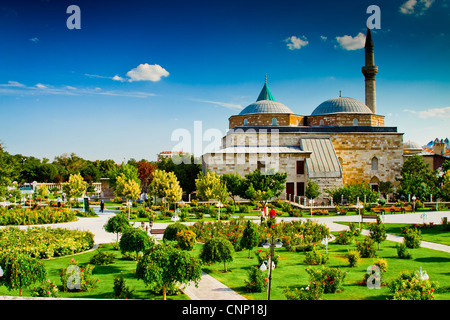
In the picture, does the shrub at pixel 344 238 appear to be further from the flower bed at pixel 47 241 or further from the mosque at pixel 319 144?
the mosque at pixel 319 144

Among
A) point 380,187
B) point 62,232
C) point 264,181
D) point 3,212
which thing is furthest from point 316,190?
point 3,212

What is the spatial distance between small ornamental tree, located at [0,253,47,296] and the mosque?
2246cm

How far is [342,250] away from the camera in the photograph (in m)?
Answer: 14.3

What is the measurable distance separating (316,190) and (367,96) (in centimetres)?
1648

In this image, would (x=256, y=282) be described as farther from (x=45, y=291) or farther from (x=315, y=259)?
(x=45, y=291)

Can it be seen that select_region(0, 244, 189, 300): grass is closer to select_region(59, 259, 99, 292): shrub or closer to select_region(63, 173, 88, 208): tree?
select_region(59, 259, 99, 292): shrub

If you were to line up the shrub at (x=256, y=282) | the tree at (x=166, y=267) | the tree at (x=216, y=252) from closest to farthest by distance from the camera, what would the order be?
the tree at (x=166, y=267)
the shrub at (x=256, y=282)
the tree at (x=216, y=252)

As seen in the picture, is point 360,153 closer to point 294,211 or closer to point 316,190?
point 316,190

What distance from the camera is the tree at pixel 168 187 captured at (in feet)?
78.4

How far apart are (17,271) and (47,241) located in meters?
5.69

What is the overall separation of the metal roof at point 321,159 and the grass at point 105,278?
2084 centimetres

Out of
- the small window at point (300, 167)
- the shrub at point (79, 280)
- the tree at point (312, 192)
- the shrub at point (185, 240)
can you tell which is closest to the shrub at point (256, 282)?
the shrub at point (79, 280)

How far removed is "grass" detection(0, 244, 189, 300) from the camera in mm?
8688

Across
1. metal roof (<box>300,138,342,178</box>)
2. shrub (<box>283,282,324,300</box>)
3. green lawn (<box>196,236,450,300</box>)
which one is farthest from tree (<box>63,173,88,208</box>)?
shrub (<box>283,282,324,300</box>)
